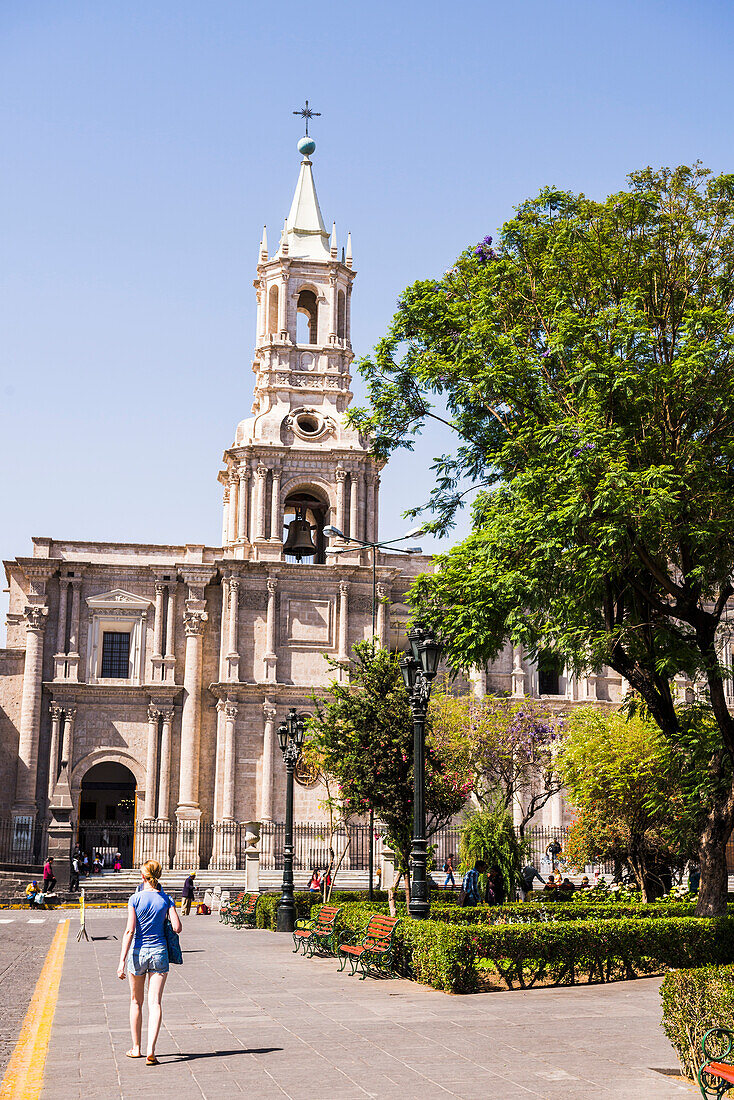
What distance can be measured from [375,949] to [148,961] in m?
6.80

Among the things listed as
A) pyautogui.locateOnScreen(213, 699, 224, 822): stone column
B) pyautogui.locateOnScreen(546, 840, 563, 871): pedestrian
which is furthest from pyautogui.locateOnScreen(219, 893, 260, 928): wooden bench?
→ pyautogui.locateOnScreen(546, 840, 563, 871): pedestrian

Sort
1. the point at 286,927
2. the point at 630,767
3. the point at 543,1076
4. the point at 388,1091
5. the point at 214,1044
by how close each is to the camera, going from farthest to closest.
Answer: the point at 630,767 → the point at 286,927 → the point at 214,1044 → the point at 543,1076 → the point at 388,1091

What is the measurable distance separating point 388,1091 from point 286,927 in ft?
54.9

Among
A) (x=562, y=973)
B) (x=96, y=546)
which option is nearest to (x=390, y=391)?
(x=562, y=973)

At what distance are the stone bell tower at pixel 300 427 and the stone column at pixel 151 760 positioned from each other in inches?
279

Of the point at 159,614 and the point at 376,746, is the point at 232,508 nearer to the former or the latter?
the point at 159,614

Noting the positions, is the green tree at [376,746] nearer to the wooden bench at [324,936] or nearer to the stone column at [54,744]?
the wooden bench at [324,936]

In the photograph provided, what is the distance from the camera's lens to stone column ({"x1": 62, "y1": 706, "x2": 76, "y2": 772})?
149 ft

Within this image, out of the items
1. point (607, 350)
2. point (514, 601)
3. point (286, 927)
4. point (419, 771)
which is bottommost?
point (286, 927)

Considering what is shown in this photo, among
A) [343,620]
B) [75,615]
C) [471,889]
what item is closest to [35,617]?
[75,615]

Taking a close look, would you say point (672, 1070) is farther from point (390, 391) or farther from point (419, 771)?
point (390, 391)

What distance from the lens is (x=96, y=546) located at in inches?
1876

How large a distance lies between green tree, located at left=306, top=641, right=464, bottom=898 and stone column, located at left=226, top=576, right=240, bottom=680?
1822 cm

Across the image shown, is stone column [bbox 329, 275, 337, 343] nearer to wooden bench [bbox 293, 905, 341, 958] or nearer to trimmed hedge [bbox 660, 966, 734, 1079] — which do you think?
wooden bench [bbox 293, 905, 341, 958]
